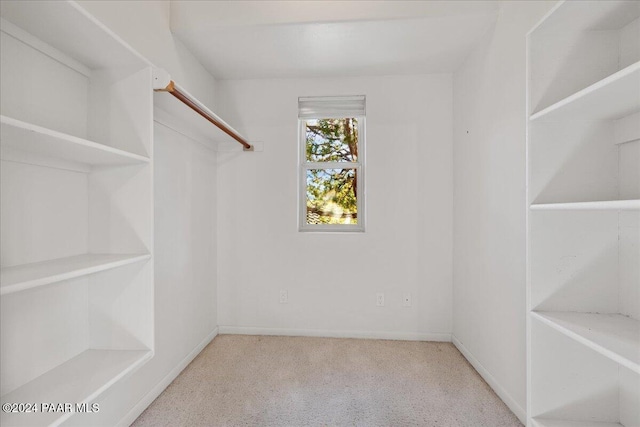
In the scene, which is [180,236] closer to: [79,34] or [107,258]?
[107,258]

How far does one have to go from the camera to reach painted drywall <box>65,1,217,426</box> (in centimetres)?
154

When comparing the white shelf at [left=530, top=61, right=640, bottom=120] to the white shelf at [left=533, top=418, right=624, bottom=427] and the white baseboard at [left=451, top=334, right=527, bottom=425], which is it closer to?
the white shelf at [left=533, top=418, right=624, bottom=427]

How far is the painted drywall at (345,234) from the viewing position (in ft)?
8.52

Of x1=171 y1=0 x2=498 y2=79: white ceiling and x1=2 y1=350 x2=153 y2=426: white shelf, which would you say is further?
x1=171 y1=0 x2=498 y2=79: white ceiling

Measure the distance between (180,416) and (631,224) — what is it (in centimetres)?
224

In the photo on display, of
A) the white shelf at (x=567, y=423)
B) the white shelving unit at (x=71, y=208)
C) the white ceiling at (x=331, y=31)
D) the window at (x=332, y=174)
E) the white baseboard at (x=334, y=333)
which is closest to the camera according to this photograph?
the white shelving unit at (x=71, y=208)

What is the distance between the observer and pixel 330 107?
8.91ft

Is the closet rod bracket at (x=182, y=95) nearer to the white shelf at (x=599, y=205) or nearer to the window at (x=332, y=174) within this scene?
the window at (x=332, y=174)

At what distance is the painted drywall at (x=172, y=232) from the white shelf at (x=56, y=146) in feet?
2.14

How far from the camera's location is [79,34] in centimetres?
99

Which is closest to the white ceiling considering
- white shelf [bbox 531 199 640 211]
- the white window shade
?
the white window shade

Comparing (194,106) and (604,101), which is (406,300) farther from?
(194,106)

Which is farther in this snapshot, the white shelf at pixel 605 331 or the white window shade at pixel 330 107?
the white window shade at pixel 330 107

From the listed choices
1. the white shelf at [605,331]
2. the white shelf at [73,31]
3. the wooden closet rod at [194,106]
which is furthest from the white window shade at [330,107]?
the white shelf at [605,331]
